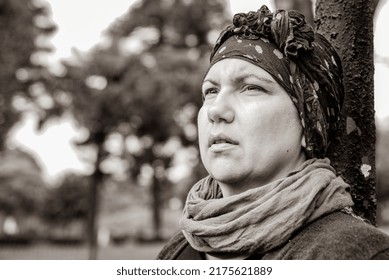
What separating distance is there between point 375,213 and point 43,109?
43.8 feet

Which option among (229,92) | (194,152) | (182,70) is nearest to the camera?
(229,92)

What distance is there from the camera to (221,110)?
2.21 m

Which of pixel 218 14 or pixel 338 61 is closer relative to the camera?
pixel 338 61

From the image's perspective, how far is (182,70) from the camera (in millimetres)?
17562

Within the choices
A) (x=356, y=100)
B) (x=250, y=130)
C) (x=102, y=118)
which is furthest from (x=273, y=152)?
(x=102, y=118)

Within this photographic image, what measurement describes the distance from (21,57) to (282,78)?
1462 cm

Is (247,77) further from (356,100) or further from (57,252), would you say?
(57,252)

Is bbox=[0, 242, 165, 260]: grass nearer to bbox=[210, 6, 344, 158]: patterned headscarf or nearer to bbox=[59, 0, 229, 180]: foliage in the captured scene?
bbox=[59, 0, 229, 180]: foliage

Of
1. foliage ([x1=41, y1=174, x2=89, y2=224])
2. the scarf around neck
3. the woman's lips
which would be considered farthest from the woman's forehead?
foliage ([x1=41, y1=174, x2=89, y2=224])

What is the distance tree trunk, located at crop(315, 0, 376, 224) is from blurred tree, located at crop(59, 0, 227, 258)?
11140 mm

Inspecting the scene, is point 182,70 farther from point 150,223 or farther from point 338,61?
point 338,61

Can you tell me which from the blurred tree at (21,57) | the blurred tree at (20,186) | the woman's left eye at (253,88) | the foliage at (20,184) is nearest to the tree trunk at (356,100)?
the woman's left eye at (253,88)

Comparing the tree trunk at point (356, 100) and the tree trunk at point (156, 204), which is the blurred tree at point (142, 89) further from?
the tree trunk at point (356, 100)

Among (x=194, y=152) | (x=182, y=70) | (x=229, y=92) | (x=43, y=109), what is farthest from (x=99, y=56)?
(x=229, y=92)
